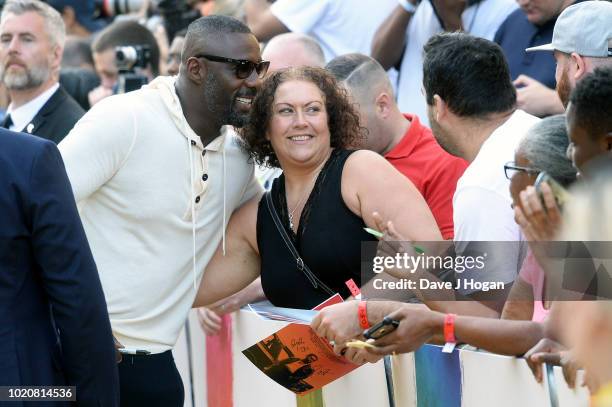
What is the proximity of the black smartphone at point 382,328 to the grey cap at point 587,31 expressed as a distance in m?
1.50

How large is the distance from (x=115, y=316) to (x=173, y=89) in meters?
0.91

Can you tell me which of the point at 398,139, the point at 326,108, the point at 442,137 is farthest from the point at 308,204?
the point at 398,139

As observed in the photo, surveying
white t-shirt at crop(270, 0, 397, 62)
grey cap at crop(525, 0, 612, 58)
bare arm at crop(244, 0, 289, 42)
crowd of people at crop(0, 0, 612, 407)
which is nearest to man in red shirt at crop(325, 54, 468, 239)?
crowd of people at crop(0, 0, 612, 407)

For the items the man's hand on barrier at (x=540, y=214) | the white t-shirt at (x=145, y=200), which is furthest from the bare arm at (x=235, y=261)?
the man's hand on barrier at (x=540, y=214)

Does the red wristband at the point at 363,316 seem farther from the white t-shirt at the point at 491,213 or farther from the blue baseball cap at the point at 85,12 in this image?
the blue baseball cap at the point at 85,12

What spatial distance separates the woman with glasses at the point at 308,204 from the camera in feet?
13.9

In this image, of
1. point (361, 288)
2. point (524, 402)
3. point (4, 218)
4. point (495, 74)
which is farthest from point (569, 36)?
point (4, 218)

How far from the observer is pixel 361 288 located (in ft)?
13.8

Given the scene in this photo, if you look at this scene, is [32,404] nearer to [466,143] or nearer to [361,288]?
[361,288]

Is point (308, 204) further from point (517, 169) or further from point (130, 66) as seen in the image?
point (130, 66)

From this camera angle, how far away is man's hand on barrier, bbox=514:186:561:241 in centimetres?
316

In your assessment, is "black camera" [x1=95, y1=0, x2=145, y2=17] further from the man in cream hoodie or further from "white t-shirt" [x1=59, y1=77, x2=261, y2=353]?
"white t-shirt" [x1=59, y1=77, x2=261, y2=353]

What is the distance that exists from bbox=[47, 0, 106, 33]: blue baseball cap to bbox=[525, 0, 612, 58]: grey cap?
6.66m

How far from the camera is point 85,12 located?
1078 cm
